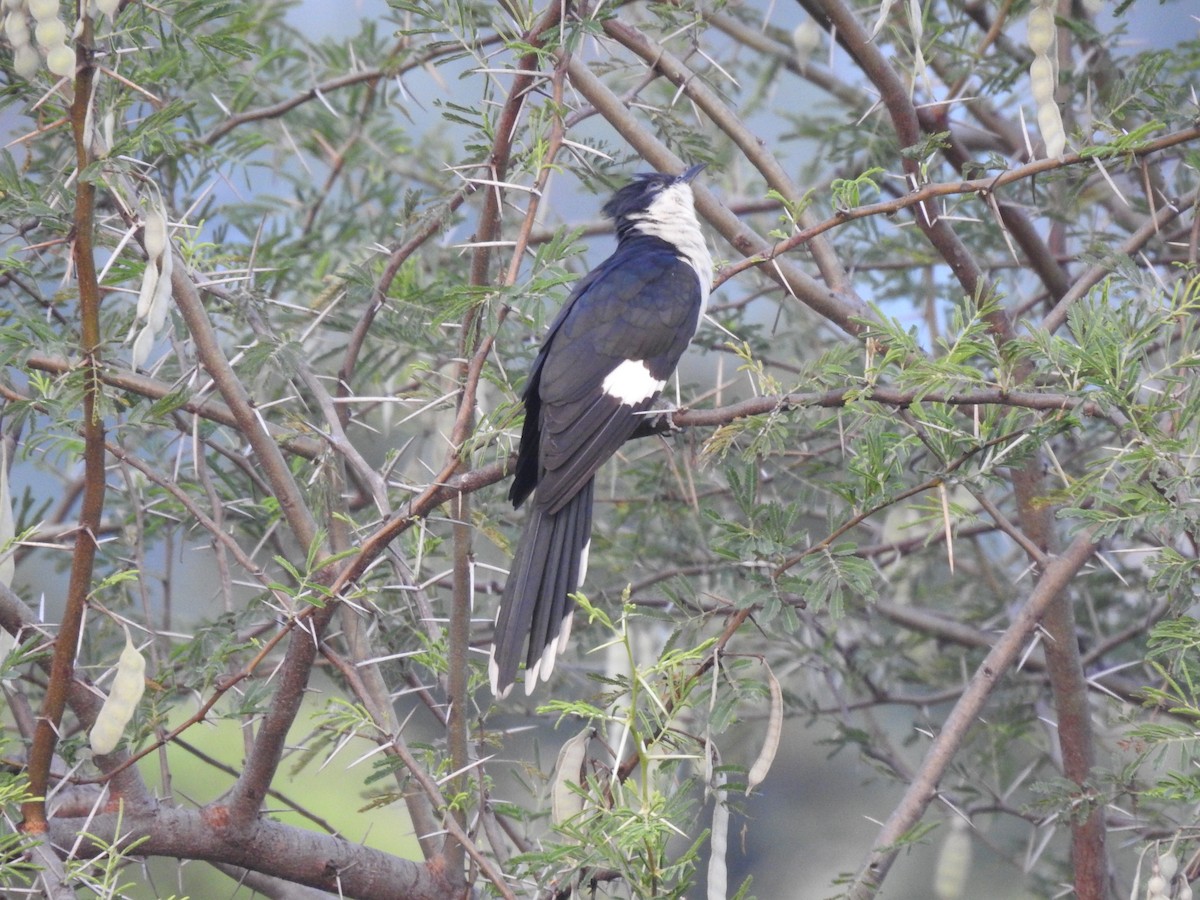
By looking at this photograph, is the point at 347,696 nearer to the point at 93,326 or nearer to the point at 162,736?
the point at 162,736

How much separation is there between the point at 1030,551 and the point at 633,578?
1433 millimetres

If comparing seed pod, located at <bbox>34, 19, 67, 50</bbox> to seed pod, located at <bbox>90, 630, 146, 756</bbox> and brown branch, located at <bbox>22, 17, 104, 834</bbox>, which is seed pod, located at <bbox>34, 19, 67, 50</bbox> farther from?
seed pod, located at <bbox>90, 630, 146, 756</bbox>

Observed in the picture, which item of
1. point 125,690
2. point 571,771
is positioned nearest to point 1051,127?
point 571,771

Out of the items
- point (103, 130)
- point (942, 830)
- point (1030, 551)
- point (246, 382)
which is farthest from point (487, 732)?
point (942, 830)

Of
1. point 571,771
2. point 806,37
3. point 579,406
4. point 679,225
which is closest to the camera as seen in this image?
point 571,771

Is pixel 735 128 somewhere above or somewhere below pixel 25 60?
above

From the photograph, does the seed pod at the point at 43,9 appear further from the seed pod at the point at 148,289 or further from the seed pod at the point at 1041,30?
the seed pod at the point at 1041,30

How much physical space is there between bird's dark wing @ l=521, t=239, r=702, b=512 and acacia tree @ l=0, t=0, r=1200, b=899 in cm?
11

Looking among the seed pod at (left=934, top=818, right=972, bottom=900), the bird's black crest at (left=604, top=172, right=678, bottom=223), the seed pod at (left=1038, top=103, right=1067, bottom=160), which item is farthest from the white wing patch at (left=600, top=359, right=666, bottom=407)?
the seed pod at (left=934, top=818, right=972, bottom=900)

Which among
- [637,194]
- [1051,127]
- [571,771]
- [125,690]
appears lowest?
[571,771]

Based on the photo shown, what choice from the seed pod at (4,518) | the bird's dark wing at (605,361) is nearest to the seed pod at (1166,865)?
the bird's dark wing at (605,361)

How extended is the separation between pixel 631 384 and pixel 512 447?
378 mm

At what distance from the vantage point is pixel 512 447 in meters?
2.49

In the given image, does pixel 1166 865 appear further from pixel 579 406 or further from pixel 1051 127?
pixel 579 406
